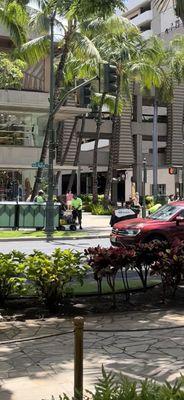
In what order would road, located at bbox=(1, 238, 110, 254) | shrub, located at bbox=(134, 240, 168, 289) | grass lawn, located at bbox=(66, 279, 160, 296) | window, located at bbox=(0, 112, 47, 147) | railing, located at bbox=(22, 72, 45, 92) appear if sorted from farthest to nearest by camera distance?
1. railing, located at bbox=(22, 72, 45, 92)
2. window, located at bbox=(0, 112, 47, 147)
3. road, located at bbox=(1, 238, 110, 254)
4. grass lawn, located at bbox=(66, 279, 160, 296)
5. shrub, located at bbox=(134, 240, 168, 289)

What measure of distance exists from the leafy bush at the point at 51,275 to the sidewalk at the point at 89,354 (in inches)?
16.8

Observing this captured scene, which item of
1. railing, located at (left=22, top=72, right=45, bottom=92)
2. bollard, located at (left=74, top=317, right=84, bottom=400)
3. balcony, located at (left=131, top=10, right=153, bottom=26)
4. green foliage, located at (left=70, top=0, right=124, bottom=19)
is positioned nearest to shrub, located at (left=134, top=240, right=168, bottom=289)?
green foliage, located at (left=70, top=0, right=124, bottom=19)

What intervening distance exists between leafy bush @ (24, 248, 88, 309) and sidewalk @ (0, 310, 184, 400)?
427mm

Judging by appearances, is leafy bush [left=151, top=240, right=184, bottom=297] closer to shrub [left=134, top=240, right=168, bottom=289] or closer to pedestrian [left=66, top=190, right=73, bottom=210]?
shrub [left=134, top=240, right=168, bottom=289]

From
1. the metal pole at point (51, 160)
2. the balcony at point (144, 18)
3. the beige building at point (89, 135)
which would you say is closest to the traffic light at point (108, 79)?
the beige building at point (89, 135)

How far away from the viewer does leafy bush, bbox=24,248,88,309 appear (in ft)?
25.3

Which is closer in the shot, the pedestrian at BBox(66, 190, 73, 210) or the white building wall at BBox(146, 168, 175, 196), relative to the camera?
the pedestrian at BBox(66, 190, 73, 210)

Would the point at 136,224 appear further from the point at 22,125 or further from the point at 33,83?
the point at 33,83

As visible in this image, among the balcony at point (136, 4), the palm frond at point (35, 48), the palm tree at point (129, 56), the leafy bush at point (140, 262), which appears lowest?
the leafy bush at point (140, 262)

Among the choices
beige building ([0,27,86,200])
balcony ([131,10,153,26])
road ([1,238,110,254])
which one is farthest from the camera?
balcony ([131,10,153,26])

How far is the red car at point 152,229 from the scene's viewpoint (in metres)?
15.1

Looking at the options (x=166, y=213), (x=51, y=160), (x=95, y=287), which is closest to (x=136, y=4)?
(x=51, y=160)

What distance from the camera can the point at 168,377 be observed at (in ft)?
16.4

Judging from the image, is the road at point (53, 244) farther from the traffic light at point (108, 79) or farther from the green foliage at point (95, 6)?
the green foliage at point (95, 6)
